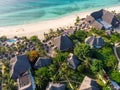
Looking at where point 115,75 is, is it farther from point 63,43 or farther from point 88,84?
point 63,43

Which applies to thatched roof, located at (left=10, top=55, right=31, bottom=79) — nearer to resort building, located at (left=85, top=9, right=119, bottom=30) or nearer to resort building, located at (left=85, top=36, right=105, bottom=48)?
resort building, located at (left=85, top=36, right=105, bottom=48)

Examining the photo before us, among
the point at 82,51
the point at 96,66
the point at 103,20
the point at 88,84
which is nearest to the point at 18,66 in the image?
the point at 82,51

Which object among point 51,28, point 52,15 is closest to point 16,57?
point 51,28

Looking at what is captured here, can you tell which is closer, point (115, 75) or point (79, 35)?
point (115, 75)

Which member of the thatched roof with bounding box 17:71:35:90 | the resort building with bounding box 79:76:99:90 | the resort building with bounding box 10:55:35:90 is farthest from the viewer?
the resort building with bounding box 10:55:35:90

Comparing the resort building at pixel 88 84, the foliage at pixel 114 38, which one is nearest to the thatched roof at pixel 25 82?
the resort building at pixel 88 84

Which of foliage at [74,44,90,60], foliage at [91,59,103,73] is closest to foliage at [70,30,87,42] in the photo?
foliage at [74,44,90,60]

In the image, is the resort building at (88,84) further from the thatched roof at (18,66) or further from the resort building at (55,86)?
the thatched roof at (18,66)

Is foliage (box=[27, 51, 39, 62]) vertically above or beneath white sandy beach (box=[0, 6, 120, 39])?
beneath
